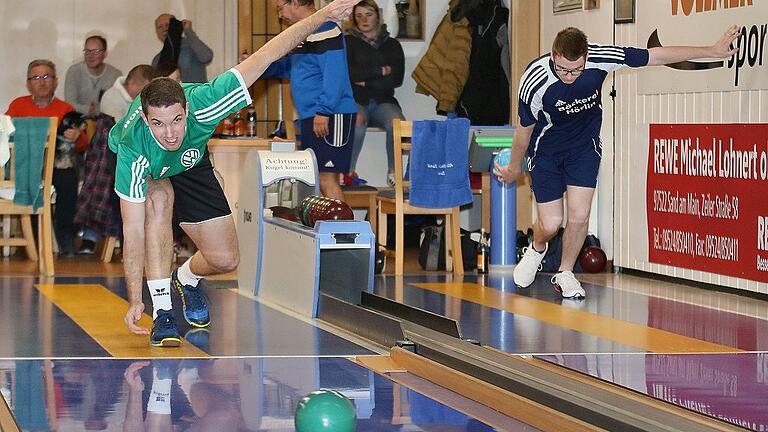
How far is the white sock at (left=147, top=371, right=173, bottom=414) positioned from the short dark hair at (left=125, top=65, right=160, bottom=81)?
13.0 feet

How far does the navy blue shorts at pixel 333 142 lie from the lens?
8.63 metres

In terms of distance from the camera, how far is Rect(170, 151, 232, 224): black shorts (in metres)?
5.96

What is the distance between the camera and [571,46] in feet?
22.1

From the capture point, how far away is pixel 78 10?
35.9 ft

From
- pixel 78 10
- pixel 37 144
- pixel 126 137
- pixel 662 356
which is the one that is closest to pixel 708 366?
pixel 662 356

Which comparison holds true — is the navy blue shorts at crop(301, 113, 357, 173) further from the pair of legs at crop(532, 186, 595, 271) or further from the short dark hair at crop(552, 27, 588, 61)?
the short dark hair at crop(552, 27, 588, 61)

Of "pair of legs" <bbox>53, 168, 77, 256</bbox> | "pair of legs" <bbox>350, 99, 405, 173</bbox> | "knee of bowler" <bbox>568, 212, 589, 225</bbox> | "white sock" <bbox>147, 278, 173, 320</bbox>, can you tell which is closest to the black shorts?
"white sock" <bbox>147, 278, 173, 320</bbox>

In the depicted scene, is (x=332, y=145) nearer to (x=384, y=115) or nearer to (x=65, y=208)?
(x=384, y=115)

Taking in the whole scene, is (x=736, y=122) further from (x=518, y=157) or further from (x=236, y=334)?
(x=236, y=334)

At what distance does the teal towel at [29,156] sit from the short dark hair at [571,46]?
3.60 m

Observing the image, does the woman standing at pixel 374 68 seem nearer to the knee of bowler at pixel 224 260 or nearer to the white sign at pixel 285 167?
the white sign at pixel 285 167

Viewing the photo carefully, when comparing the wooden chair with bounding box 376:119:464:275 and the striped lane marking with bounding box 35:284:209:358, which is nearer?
the striped lane marking with bounding box 35:284:209:358

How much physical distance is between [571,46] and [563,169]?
3.25ft

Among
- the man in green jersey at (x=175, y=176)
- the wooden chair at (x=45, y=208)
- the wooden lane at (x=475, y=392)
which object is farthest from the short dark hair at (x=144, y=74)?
the wooden lane at (x=475, y=392)
